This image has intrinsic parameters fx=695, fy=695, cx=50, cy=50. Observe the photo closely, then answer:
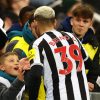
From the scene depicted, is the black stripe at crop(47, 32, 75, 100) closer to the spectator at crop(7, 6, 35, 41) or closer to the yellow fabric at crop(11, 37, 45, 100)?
the yellow fabric at crop(11, 37, 45, 100)

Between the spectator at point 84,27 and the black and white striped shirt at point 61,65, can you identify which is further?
the spectator at point 84,27

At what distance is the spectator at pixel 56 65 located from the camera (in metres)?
6.92

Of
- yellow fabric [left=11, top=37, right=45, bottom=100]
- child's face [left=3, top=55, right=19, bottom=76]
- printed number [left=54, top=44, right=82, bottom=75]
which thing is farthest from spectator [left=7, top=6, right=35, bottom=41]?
printed number [left=54, top=44, right=82, bottom=75]

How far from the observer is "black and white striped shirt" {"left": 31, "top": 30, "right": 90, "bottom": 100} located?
22.8ft

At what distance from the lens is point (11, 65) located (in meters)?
7.23

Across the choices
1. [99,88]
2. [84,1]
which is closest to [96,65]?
[99,88]

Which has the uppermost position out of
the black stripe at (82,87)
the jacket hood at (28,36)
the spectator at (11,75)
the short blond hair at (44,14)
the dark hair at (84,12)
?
the short blond hair at (44,14)

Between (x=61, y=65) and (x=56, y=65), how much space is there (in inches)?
2.1

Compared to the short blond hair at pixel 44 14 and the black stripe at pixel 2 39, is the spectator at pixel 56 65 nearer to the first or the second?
the short blond hair at pixel 44 14

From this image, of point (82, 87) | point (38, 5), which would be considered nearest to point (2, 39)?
point (82, 87)

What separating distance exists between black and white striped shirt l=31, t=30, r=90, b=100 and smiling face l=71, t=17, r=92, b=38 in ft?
3.70

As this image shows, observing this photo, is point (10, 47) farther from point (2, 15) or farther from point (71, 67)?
point (2, 15)

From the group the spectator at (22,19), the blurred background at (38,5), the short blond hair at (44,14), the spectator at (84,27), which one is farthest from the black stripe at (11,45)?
the blurred background at (38,5)

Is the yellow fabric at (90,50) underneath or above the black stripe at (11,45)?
underneath
